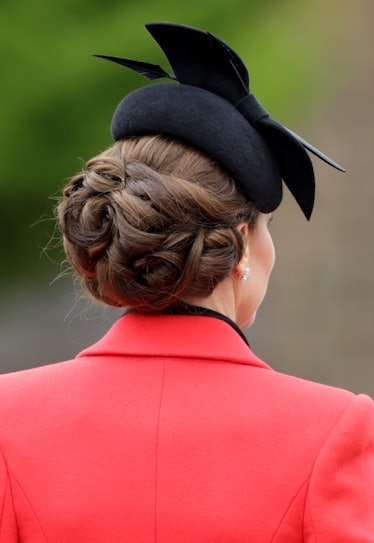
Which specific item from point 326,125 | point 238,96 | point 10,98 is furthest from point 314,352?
point 238,96

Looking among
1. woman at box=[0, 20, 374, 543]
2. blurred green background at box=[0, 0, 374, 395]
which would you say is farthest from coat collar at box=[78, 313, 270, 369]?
blurred green background at box=[0, 0, 374, 395]

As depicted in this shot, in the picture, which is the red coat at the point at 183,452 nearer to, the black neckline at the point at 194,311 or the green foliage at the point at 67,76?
the black neckline at the point at 194,311

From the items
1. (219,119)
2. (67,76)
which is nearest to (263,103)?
(67,76)

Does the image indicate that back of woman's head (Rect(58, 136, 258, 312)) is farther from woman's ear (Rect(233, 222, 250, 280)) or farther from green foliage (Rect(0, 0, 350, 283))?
green foliage (Rect(0, 0, 350, 283))

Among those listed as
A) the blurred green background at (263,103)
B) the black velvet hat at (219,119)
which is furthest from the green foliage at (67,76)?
the black velvet hat at (219,119)

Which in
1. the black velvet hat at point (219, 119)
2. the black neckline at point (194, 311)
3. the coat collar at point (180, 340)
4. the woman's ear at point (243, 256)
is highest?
the black velvet hat at point (219, 119)

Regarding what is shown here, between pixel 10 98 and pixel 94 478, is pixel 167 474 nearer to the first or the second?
pixel 94 478

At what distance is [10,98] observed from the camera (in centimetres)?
427

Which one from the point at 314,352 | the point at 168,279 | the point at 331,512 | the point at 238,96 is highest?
the point at 238,96

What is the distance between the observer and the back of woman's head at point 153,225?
1.64m

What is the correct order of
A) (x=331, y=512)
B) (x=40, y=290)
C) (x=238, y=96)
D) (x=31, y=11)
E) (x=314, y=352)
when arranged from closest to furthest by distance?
1. (x=331, y=512)
2. (x=238, y=96)
3. (x=31, y=11)
4. (x=40, y=290)
5. (x=314, y=352)

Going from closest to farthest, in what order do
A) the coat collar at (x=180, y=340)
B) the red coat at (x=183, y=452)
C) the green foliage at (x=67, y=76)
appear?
the red coat at (x=183, y=452)
the coat collar at (x=180, y=340)
the green foliage at (x=67, y=76)

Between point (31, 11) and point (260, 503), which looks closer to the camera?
point (260, 503)

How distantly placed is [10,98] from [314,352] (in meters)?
1.70
